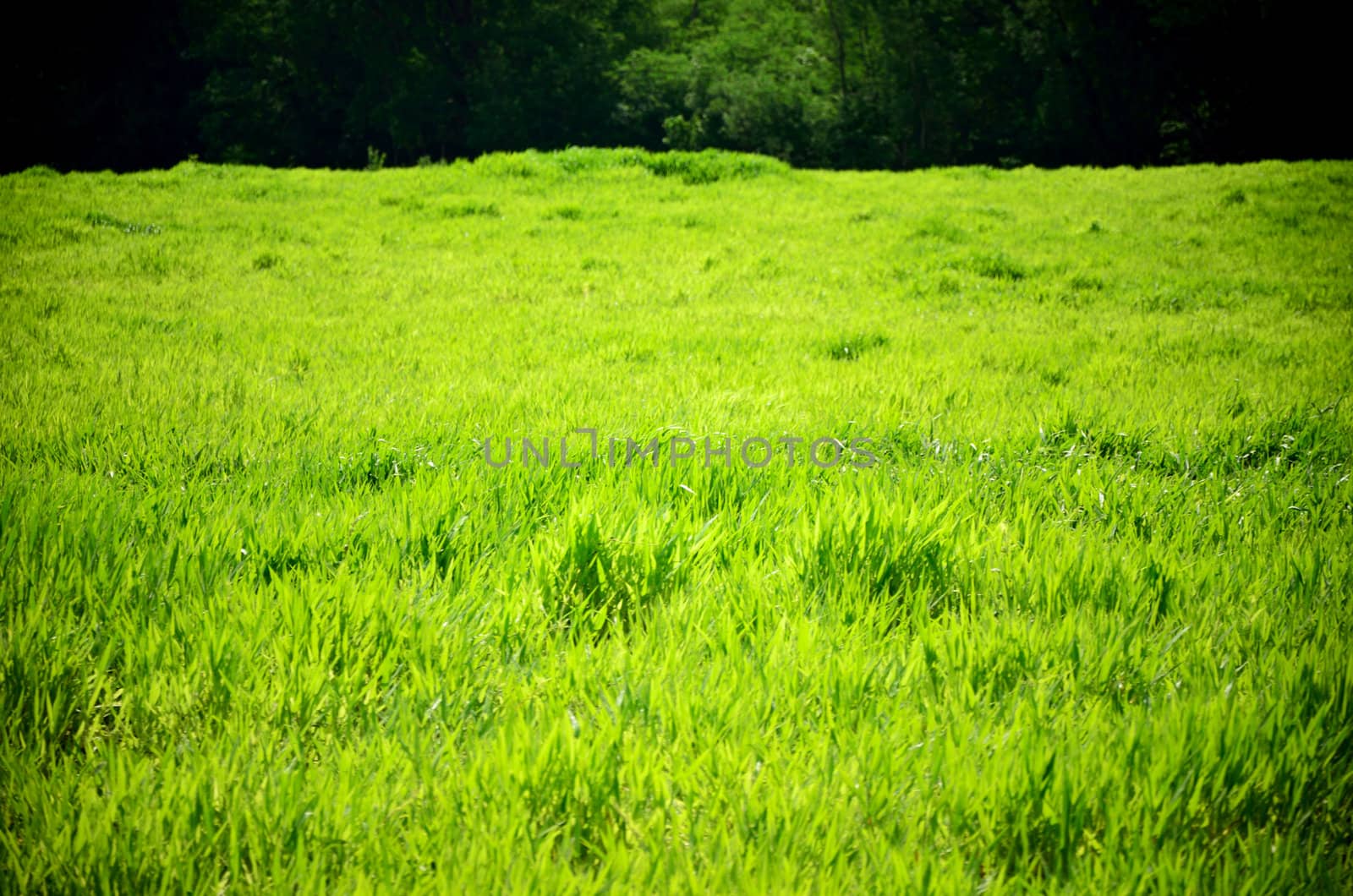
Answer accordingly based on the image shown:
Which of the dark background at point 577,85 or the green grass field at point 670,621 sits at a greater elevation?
the dark background at point 577,85

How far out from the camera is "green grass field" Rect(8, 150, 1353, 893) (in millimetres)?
1372

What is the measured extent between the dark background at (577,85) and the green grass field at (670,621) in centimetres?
3607

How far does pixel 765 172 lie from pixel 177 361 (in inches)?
508

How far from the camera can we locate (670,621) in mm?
2068

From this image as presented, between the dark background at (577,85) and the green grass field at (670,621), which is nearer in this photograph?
the green grass field at (670,621)

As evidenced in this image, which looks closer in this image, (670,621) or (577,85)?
(670,621)

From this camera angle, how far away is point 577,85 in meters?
44.8

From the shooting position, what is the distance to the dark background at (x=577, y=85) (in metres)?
38.3

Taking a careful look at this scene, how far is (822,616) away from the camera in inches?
84.3

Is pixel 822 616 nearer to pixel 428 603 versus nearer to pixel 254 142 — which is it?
pixel 428 603

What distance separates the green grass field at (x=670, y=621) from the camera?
4.50 feet

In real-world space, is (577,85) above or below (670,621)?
above

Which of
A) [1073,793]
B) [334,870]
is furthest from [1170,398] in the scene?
[334,870]

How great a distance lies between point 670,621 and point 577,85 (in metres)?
48.4
